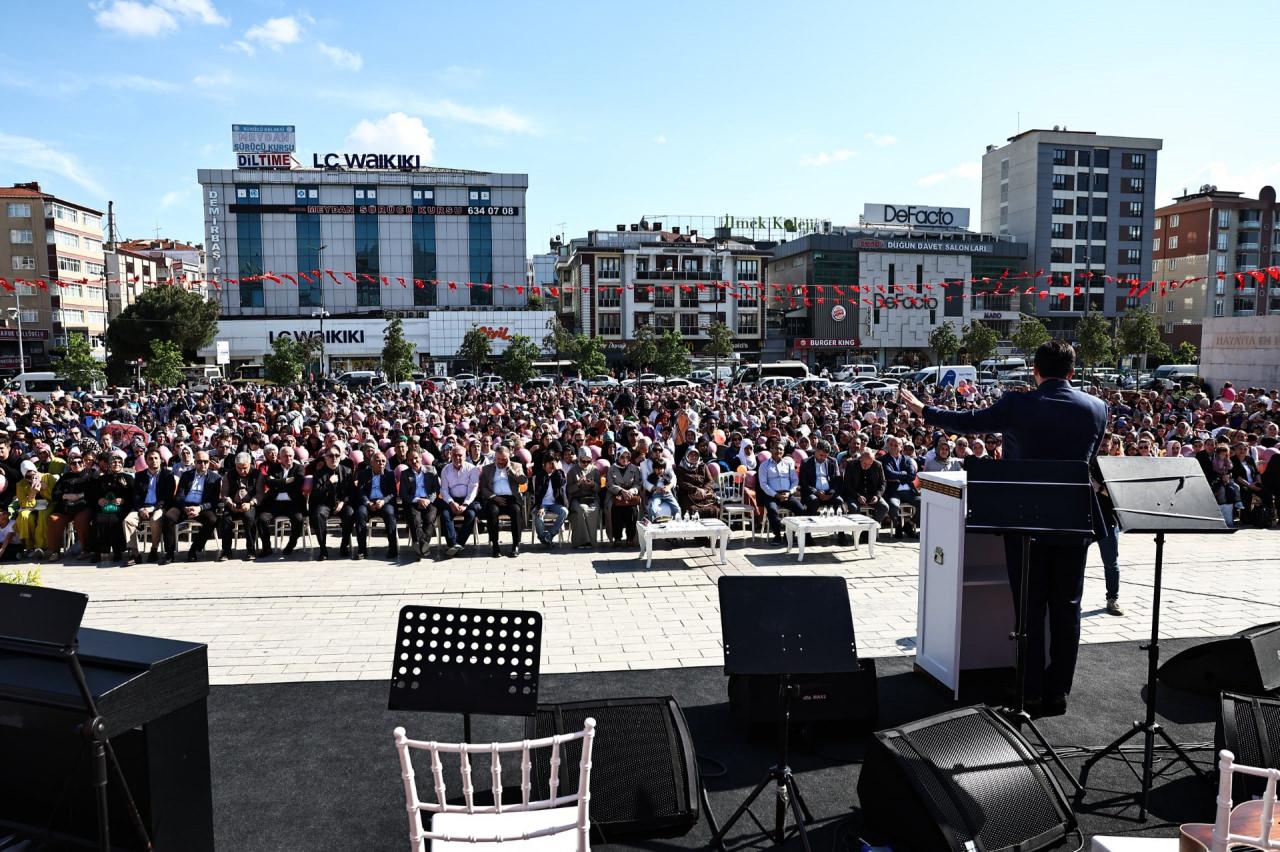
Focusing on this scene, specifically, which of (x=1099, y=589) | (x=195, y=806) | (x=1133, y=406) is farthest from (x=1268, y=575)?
(x=1133, y=406)

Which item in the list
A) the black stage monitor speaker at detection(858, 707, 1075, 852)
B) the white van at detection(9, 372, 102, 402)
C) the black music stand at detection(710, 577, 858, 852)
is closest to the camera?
the black stage monitor speaker at detection(858, 707, 1075, 852)

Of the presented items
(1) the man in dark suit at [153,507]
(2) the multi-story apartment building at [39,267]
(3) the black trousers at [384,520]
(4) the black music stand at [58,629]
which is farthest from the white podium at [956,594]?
(2) the multi-story apartment building at [39,267]

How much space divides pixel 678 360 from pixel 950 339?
20.1 meters

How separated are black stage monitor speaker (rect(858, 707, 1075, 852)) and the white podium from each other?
4.66 ft

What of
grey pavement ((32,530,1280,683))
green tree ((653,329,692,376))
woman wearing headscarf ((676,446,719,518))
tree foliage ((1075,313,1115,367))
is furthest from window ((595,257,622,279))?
grey pavement ((32,530,1280,683))

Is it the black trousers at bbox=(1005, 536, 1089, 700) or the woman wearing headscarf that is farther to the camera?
the woman wearing headscarf

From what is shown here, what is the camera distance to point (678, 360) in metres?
54.8

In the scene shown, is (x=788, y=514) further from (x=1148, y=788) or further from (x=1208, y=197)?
(x=1208, y=197)

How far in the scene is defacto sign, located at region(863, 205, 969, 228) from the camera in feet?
247

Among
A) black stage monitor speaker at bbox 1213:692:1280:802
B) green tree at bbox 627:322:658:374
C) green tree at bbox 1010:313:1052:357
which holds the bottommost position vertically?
black stage monitor speaker at bbox 1213:692:1280:802

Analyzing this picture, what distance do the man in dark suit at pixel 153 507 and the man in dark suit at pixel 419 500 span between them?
2.90 metres

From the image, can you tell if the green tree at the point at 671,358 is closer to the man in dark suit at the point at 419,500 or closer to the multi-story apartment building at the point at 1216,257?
the man in dark suit at the point at 419,500

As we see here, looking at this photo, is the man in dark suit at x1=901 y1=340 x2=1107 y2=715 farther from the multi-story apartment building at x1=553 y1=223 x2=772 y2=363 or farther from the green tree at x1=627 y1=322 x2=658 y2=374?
the multi-story apartment building at x1=553 y1=223 x2=772 y2=363

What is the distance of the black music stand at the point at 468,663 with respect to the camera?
144 inches
